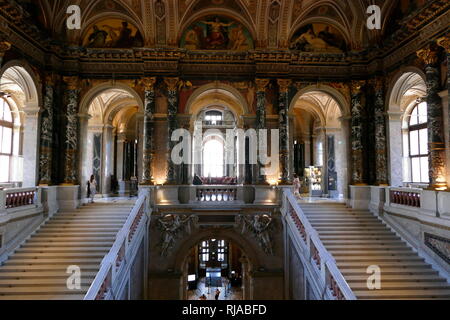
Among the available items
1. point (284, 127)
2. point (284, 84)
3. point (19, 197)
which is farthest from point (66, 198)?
point (284, 84)

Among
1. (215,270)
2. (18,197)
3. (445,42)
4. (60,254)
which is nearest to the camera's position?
(445,42)

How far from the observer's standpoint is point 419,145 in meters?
14.6

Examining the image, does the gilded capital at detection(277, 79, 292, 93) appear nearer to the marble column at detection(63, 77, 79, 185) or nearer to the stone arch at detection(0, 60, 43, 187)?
the marble column at detection(63, 77, 79, 185)

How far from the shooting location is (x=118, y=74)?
43.6 feet

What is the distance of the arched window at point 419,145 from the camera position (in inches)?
558

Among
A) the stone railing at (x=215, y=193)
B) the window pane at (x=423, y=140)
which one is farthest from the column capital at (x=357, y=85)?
the stone railing at (x=215, y=193)

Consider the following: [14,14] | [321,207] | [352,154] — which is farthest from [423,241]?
[14,14]

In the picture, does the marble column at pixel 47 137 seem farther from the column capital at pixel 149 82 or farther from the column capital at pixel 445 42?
the column capital at pixel 445 42

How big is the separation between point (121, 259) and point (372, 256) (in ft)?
24.1

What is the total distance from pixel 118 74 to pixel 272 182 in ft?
25.9

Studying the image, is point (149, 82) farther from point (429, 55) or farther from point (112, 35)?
point (429, 55)

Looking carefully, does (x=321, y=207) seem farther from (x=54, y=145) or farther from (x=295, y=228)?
(x=54, y=145)

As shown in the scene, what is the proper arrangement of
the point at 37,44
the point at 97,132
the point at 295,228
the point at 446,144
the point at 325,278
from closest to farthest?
the point at 325,278 → the point at 446,144 → the point at 295,228 → the point at 37,44 → the point at 97,132

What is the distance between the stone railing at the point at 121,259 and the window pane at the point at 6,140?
25.2 feet
